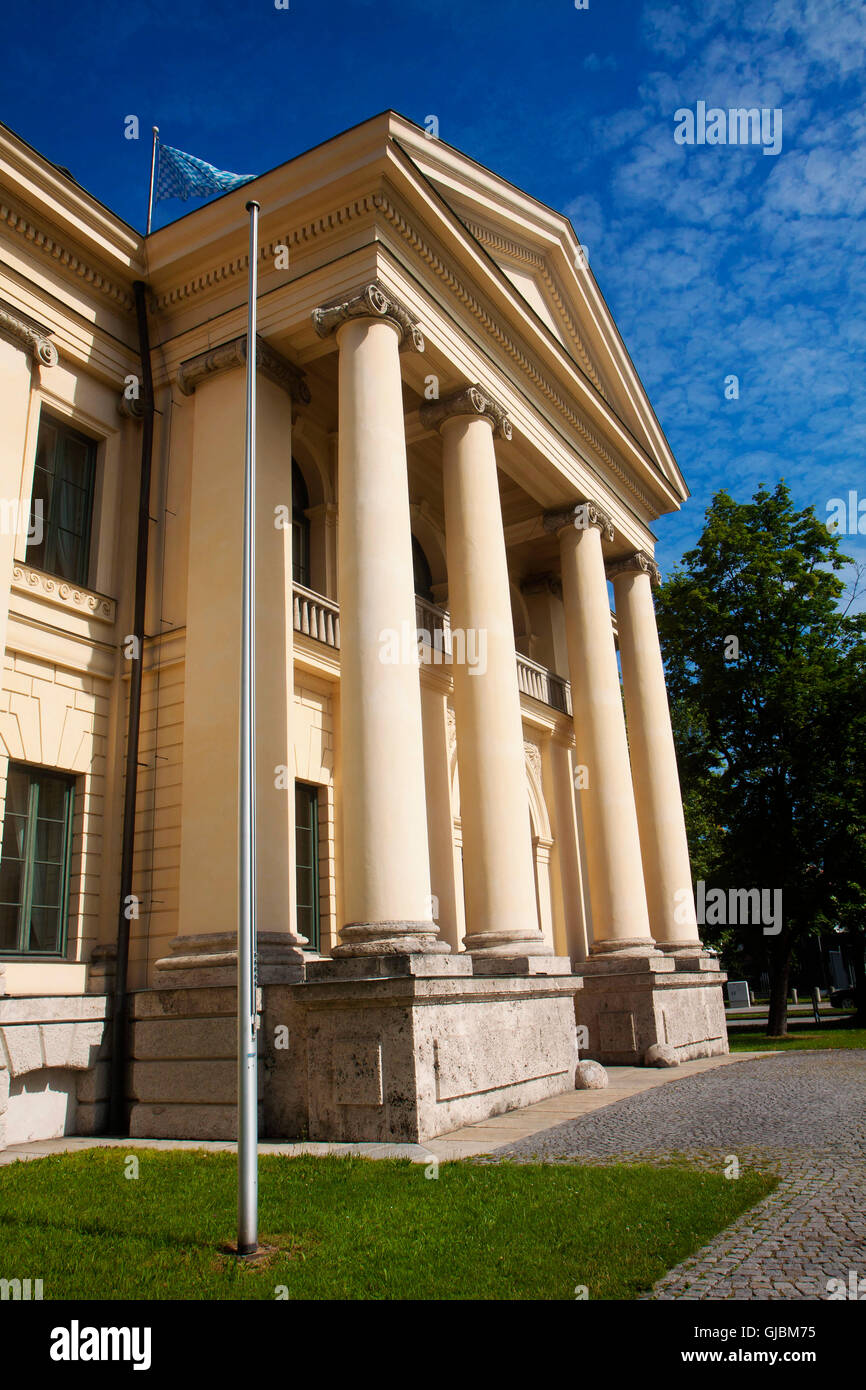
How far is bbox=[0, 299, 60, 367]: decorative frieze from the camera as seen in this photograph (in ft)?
43.1

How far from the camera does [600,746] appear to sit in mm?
20219

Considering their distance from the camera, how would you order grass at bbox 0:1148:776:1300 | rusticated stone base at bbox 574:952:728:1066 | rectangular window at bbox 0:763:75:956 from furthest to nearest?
rusticated stone base at bbox 574:952:728:1066 < rectangular window at bbox 0:763:75:956 < grass at bbox 0:1148:776:1300

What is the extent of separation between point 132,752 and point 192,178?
8604 mm

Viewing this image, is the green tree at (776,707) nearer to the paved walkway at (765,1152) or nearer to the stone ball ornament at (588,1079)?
the paved walkway at (765,1152)

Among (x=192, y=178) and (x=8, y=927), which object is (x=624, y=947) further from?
(x=192, y=178)

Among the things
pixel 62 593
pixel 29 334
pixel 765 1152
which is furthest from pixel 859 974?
pixel 29 334

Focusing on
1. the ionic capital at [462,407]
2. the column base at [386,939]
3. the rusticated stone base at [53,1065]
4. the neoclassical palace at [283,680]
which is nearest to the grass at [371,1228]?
the neoclassical palace at [283,680]

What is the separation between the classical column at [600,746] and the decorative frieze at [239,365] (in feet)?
26.4

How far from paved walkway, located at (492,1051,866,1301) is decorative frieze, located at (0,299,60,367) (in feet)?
39.3

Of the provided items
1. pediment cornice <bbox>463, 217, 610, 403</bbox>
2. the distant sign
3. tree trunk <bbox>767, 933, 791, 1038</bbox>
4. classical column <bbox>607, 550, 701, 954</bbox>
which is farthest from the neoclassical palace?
the distant sign

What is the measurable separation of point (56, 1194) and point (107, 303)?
13.1m

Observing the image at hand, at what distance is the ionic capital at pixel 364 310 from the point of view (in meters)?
13.7

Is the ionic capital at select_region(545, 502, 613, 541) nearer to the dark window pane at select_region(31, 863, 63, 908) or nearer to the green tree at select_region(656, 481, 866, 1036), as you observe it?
the green tree at select_region(656, 481, 866, 1036)
